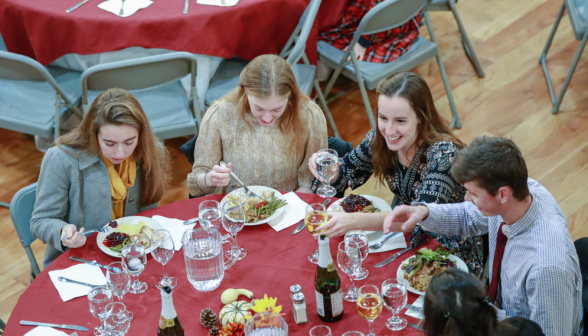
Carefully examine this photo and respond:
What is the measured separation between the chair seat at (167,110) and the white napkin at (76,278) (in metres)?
1.53

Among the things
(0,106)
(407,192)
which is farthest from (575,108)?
(0,106)

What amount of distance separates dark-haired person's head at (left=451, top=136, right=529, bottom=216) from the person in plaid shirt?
2.21m

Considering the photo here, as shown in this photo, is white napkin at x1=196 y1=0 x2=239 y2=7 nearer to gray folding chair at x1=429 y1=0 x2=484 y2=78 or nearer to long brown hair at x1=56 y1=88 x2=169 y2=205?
long brown hair at x1=56 y1=88 x2=169 y2=205

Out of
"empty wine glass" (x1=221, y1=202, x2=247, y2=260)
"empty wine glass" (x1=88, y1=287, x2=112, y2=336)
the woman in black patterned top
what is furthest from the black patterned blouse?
"empty wine glass" (x1=88, y1=287, x2=112, y2=336)

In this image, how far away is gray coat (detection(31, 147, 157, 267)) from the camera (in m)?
2.52

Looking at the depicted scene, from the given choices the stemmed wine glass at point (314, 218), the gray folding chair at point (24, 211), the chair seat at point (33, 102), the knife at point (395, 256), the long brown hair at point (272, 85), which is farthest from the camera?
the chair seat at point (33, 102)

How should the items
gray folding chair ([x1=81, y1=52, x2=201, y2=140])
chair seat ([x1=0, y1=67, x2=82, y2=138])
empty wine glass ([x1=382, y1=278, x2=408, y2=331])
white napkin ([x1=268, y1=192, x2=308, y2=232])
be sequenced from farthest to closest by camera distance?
chair seat ([x1=0, y1=67, x2=82, y2=138]) < gray folding chair ([x1=81, y1=52, x2=201, y2=140]) < white napkin ([x1=268, y1=192, x2=308, y2=232]) < empty wine glass ([x1=382, y1=278, x2=408, y2=331])

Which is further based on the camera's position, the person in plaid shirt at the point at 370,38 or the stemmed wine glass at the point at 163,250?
the person in plaid shirt at the point at 370,38

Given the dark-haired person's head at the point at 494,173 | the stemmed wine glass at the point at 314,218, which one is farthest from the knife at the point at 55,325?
the dark-haired person's head at the point at 494,173

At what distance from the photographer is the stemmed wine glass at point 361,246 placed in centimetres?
211

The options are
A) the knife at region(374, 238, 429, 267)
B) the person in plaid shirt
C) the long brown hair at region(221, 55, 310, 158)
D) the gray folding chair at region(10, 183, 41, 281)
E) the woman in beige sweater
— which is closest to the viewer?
the knife at region(374, 238, 429, 267)

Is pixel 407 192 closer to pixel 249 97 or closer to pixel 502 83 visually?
pixel 249 97

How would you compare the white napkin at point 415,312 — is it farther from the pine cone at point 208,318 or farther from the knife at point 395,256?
the pine cone at point 208,318

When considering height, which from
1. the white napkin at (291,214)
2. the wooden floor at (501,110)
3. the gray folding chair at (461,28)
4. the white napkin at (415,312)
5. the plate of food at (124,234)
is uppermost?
the plate of food at (124,234)
